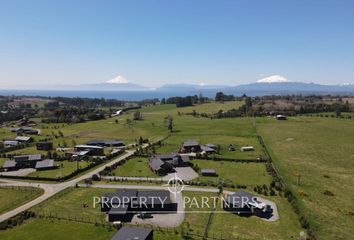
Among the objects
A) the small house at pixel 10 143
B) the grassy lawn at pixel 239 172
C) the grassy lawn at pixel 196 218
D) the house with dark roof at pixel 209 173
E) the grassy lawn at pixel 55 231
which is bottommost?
the grassy lawn at pixel 55 231

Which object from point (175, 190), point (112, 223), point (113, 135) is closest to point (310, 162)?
point (175, 190)

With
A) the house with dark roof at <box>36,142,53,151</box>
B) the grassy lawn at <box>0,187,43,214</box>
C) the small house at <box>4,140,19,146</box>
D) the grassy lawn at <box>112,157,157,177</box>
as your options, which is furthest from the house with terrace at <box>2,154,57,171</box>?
the small house at <box>4,140,19,146</box>

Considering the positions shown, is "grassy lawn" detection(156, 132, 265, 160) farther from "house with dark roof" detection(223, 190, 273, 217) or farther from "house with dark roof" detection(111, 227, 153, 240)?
"house with dark roof" detection(111, 227, 153, 240)

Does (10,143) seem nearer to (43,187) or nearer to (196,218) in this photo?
(43,187)

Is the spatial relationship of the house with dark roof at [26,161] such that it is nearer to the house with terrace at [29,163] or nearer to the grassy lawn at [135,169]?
the house with terrace at [29,163]

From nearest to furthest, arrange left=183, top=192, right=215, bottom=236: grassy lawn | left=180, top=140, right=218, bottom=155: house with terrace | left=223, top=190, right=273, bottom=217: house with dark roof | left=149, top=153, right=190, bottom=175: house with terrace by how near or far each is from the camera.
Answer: left=183, top=192, right=215, bottom=236: grassy lawn, left=223, top=190, right=273, bottom=217: house with dark roof, left=149, top=153, right=190, bottom=175: house with terrace, left=180, top=140, right=218, bottom=155: house with terrace

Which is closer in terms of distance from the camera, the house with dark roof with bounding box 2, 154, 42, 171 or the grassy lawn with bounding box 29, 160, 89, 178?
the grassy lawn with bounding box 29, 160, 89, 178

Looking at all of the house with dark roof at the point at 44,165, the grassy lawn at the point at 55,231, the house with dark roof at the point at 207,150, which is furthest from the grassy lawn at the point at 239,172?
the house with dark roof at the point at 44,165

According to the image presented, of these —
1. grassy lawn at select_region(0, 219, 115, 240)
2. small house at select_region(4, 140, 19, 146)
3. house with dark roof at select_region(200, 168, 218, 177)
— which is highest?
small house at select_region(4, 140, 19, 146)
